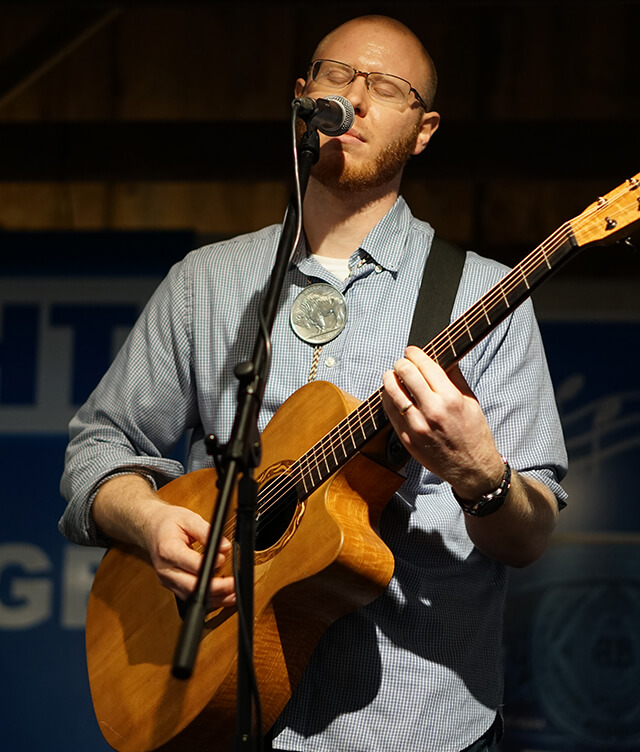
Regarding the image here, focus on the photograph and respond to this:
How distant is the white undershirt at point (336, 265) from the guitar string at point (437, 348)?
0.49 meters

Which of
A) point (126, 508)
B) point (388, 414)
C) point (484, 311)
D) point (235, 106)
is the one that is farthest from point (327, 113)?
point (235, 106)

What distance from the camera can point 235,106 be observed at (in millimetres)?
4730

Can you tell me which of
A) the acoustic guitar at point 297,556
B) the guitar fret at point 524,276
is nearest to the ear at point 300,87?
the acoustic guitar at point 297,556

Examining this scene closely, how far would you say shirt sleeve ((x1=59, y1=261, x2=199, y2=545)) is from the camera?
229 centimetres

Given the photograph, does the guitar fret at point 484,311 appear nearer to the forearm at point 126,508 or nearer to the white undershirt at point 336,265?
the white undershirt at point 336,265

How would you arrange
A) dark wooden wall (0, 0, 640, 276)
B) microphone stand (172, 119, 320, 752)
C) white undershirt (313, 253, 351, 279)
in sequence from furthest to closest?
dark wooden wall (0, 0, 640, 276) < white undershirt (313, 253, 351, 279) < microphone stand (172, 119, 320, 752)

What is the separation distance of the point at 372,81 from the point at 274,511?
3.51 ft

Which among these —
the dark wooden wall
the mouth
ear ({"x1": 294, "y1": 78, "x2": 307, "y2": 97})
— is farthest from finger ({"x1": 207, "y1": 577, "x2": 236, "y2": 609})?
the dark wooden wall

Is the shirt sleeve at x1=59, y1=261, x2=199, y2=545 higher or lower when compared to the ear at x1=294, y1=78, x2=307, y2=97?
lower

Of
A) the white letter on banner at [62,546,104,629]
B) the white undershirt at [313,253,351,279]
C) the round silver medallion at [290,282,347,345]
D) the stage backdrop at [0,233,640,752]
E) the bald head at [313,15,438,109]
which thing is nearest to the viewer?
the round silver medallion at [290,282,347,345]

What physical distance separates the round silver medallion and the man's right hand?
19.1 inches

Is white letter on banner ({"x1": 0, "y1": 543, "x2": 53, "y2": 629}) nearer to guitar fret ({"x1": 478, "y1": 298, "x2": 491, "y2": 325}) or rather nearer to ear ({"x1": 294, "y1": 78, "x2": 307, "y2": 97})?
ear ({"x1": 294, "y1": 78, "x2": 307, "y2": 97})

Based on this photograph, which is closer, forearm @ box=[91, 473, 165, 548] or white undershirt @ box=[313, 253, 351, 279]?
forearm @ box=[91, 473, 165, 548]

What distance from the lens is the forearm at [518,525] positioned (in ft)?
6.30
